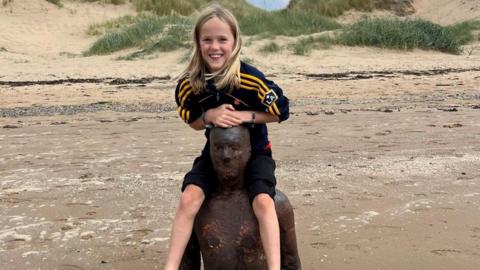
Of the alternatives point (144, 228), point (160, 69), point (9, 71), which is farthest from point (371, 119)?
point (9, 71)

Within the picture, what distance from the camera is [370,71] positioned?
567 inches

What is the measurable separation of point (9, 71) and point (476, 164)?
12.0 m

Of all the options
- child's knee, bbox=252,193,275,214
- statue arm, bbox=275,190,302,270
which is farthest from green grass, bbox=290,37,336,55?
child's knee, bbox=252,193,275,214

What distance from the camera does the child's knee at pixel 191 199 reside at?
3.27 meters

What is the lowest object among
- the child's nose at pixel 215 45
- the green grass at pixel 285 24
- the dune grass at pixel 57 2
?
the child's nose at pixel 215 45

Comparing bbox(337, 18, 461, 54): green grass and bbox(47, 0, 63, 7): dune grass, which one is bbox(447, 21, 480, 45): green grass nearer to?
bbox(337, 18, 461, 54): green grass

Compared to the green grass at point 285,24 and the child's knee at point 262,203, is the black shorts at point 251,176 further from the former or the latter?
the green grass at point 285,24

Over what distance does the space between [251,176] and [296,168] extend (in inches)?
112

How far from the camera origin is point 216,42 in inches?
129

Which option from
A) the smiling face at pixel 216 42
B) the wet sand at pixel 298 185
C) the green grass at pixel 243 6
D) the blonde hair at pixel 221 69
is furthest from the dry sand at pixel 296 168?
the green grass at pixel 243 6

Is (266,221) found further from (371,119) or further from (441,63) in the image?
(441,63)

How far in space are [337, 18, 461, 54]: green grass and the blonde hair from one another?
14057 mm

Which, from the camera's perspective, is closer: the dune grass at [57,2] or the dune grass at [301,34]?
the dune grass at [301,34]

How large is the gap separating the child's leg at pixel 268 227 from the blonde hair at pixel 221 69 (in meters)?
0.60
